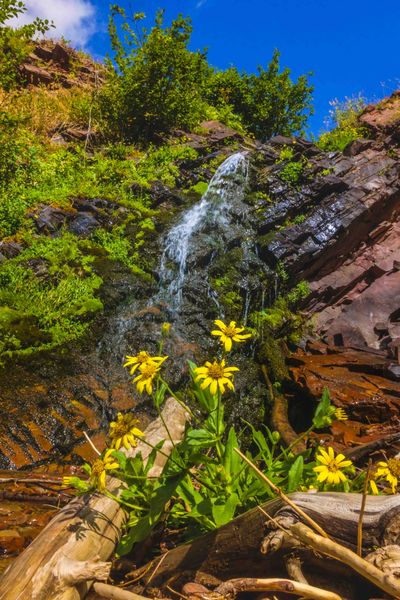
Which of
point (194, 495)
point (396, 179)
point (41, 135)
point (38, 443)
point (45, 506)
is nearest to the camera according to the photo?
point (194, 495)

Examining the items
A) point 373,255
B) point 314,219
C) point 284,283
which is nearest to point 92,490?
point 284,283

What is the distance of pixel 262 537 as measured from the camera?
1566 mm

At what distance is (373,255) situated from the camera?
9.14 meters

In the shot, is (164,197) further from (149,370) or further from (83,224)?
(149,370)

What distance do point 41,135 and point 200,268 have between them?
25.1 feet

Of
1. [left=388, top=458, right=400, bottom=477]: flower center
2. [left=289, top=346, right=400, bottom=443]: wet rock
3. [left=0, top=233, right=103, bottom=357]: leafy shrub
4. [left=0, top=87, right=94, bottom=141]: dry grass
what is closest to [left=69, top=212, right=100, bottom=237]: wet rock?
[left=0, top=233, right=103, bottom=357]: leafy shrub

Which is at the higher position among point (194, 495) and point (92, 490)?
point (92, 490)

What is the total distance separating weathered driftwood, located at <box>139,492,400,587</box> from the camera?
1371 mm

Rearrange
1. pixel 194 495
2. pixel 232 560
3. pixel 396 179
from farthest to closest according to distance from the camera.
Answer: pixel 396 179 < pixel 194 495 < pixel 232 560

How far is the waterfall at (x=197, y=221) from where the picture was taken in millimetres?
7550

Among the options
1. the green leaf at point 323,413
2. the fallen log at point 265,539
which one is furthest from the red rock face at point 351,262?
the fallen log at point 265,539

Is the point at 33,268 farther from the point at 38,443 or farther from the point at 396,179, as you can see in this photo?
the point at 396,179

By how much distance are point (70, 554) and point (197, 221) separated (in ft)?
25.4

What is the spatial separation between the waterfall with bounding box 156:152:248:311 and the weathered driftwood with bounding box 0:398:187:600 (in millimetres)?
5145
